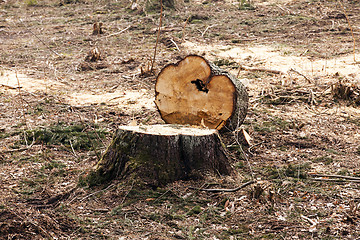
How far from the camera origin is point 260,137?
16.0 ft

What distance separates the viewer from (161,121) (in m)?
5.37

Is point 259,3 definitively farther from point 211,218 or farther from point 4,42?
point 211,218

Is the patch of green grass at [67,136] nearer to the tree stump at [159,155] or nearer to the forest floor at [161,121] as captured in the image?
the forest floor at [161,121]

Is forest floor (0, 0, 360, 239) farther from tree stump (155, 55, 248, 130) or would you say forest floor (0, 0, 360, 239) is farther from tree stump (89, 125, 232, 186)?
tree stump (155, 55, 248, 130)

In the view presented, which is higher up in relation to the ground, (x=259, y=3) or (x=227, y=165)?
(x=259, y=3)

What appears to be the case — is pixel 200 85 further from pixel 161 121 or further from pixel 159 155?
pixel 159 155

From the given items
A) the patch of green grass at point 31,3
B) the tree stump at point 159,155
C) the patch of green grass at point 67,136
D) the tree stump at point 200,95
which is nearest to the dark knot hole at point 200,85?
the tree stump at point 200,95

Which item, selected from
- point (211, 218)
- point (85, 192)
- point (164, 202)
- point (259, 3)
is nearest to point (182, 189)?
point (164, 202)

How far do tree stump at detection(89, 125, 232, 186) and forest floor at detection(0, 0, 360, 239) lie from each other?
0.12 meters

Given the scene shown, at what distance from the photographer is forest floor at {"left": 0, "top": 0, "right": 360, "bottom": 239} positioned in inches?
122

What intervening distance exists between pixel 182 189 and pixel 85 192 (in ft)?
2.79

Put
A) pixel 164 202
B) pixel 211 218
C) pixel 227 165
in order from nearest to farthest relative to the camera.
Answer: pixel 211 218
pixel 164 202
pixel 227 165

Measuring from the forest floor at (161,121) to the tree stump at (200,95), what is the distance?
1.19ft

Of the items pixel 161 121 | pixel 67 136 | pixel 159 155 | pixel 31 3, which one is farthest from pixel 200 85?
pixel 31 3
